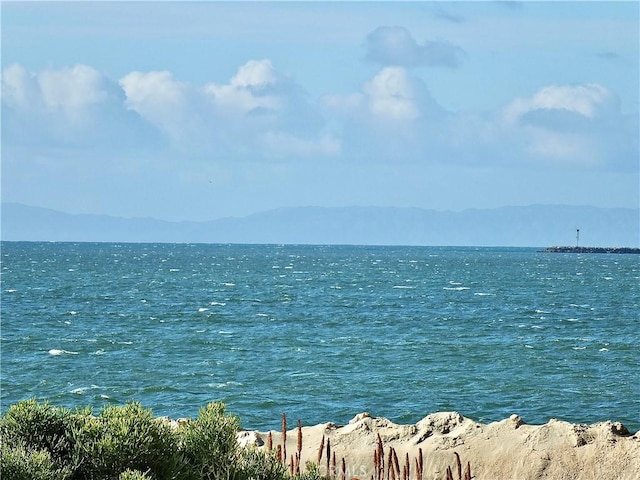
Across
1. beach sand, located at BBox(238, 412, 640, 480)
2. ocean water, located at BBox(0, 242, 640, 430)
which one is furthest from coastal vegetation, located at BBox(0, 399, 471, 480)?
ocean water, located at BBox(0, 242, 640, 430)

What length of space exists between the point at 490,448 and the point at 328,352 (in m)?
26.7

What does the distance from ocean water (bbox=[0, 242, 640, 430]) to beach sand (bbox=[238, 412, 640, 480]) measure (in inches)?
372

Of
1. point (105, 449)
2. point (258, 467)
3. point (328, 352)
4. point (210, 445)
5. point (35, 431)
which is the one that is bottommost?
point (328, 352)

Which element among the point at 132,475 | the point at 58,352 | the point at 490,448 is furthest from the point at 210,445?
the point at 58,352

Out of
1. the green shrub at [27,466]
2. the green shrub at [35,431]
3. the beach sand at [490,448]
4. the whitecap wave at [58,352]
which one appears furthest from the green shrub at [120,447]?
the whitecap wave at [58,352]

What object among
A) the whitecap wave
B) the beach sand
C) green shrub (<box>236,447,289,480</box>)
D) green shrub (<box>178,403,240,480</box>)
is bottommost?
the whitecap wave

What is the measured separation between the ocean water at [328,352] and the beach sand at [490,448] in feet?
31.0

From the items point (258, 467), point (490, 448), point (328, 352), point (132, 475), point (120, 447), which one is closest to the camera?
point (132, 475)

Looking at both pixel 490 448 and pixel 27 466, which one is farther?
pixel 490 448

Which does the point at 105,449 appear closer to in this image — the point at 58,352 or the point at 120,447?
the point at 120,447

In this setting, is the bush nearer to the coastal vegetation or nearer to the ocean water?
the coastal vegetation

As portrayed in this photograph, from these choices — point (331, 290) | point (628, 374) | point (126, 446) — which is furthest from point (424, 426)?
point (331, 290)

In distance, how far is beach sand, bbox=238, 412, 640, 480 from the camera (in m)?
20.1

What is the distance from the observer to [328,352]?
47344 mm
